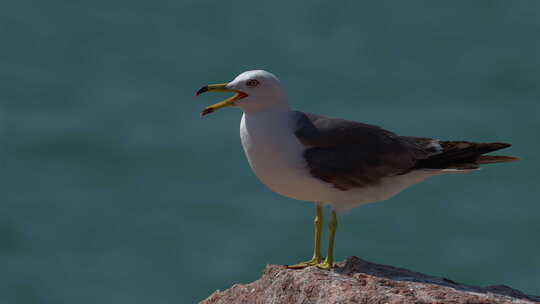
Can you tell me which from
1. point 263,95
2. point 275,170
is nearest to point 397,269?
point 275,170

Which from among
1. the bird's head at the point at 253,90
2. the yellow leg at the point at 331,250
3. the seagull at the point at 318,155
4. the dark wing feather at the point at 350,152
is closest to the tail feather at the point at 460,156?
the seagull at the point at 318,155

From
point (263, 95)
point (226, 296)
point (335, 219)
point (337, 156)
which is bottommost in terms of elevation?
point (226, 296)

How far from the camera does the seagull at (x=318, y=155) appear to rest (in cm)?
814

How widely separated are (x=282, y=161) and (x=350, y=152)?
0.68 meters

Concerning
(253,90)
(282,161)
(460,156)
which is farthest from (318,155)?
(460,156)

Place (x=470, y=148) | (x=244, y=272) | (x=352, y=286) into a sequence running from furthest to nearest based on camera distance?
(x=244, y=272) < (x=470, y=148) < (x=352, y=286)

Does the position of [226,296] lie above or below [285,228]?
below

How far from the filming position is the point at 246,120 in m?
8.31

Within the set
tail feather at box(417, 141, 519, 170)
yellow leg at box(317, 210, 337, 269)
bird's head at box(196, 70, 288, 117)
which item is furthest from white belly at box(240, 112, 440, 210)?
tail feather at box(417, 141, 519, 170)

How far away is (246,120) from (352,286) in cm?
189

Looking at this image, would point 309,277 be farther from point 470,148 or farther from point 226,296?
point 470,148

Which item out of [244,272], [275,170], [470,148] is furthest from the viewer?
[244,272]

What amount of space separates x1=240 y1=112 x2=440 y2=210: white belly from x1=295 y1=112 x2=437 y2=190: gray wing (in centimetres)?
7

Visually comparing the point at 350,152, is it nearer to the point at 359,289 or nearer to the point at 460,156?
the point at 460,156
